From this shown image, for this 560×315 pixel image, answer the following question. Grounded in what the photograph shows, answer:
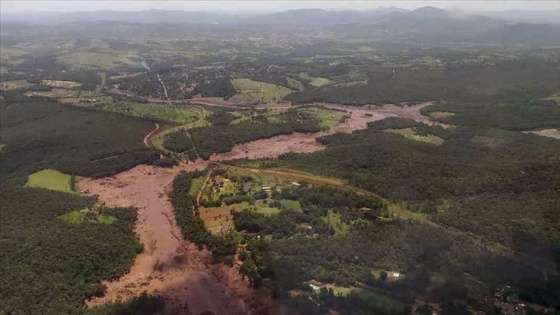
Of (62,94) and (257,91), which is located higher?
(257,91)

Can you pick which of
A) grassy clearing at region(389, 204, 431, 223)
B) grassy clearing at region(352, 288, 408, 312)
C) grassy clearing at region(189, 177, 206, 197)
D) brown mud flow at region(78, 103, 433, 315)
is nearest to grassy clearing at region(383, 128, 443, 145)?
brown mud flow at region(78, 103, 433, 315)

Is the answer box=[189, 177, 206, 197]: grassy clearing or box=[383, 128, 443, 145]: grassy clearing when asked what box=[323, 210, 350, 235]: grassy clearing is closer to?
box=[189, 177, 206, 197]: grassy clearing

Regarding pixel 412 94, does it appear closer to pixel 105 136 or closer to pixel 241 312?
pixel 105 136

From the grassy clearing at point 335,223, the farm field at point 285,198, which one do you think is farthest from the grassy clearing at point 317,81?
the grassy clearing at point 335,223

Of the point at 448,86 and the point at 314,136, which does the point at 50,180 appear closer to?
the point at 314,136

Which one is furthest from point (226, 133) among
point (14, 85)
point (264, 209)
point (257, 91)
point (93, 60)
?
point (93, 60)

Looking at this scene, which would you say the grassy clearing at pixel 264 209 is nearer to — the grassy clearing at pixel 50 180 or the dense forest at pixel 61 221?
the dense forest at pixel 61 221

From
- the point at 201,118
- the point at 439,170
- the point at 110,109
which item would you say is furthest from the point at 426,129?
the point at 110,109
